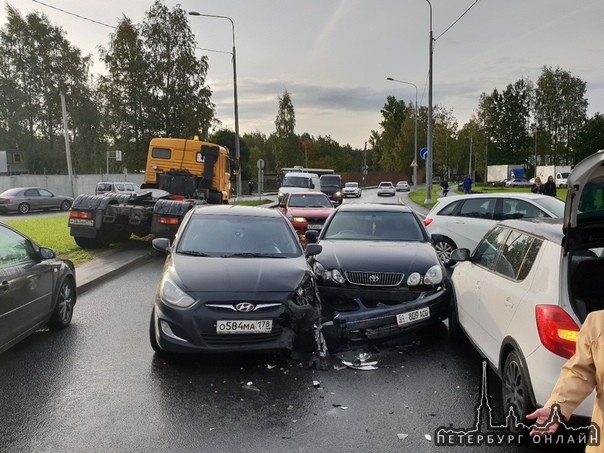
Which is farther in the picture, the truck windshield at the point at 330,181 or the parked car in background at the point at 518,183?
the parked car in background at the point at 518,183

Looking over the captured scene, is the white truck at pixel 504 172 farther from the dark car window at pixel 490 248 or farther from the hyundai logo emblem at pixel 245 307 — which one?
the hyundai logo emblem at pixel 245 307

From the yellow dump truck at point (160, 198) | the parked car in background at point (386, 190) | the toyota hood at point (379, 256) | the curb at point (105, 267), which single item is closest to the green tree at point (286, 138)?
the parked car in background at point (386, 190)

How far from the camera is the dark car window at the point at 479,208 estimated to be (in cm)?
1067

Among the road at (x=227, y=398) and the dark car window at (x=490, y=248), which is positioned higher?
the dark car window at (x=490, y=248)

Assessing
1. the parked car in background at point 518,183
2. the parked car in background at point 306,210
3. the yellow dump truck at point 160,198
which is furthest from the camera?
the parked car in background at point 518,183

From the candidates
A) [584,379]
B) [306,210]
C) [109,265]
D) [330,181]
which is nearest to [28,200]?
[306,210]

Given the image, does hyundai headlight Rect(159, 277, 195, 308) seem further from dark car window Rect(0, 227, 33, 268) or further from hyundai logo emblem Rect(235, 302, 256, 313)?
dark car window Rect(0, 227, 33, 268)

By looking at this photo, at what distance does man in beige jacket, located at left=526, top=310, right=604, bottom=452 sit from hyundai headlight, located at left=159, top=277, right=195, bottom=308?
338cm

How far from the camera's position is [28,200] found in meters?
27.1

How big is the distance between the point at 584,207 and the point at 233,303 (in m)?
3.02

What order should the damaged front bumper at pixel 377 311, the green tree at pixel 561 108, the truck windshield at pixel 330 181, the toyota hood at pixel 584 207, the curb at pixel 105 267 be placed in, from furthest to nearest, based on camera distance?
1. the green tree at pixel 561 108
2. the truck windshield at pixel 330 181
3. the curb at pixel 105 267
4. the damaged front bumper at pixel 377 311
5. the toyota hood at pixel 584 207

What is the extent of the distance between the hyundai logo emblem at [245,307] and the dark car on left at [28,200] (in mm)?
25995

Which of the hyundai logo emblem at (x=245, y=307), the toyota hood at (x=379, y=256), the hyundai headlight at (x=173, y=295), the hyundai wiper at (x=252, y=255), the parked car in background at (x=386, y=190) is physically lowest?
the parked car in background at (x=386, y=190)

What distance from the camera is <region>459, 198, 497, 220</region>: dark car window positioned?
1067cm
